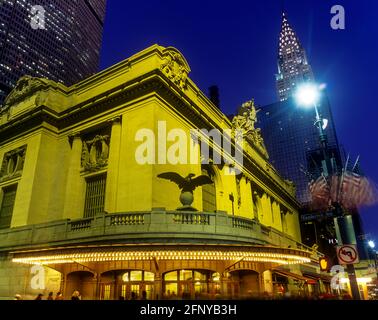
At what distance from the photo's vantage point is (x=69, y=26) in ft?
418

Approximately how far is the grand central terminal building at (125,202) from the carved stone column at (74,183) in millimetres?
77

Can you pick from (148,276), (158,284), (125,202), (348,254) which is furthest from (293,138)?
(348,254)

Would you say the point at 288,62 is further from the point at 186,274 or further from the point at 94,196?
the point at 186,274

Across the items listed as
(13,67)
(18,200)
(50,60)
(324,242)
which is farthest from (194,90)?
(50,60)

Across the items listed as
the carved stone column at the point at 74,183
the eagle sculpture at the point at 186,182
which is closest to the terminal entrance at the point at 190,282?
the eagle sculpture at the point at 186,182

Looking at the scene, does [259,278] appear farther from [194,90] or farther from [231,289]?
[194,90]

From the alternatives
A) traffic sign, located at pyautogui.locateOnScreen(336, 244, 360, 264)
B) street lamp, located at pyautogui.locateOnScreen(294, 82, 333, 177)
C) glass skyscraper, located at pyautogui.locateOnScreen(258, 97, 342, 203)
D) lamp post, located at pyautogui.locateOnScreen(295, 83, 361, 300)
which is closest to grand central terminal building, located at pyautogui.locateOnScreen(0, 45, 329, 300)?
lamp post, located at pyautogui.locateOnScreen(295, 83, 361, 300)

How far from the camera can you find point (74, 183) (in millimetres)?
24156

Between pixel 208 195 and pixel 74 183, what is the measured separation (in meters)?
11.2

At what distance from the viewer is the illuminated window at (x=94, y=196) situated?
903 inches

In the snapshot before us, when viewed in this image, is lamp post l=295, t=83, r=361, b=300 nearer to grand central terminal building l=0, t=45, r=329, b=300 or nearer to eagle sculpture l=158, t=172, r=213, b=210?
grand central terminal building l=0, t=45, r=329, b=300

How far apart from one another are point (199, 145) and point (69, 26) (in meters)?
124

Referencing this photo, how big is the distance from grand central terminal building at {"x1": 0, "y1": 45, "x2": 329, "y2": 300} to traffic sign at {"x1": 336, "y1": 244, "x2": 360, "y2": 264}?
10.4 ft

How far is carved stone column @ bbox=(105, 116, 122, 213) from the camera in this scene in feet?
69.2
